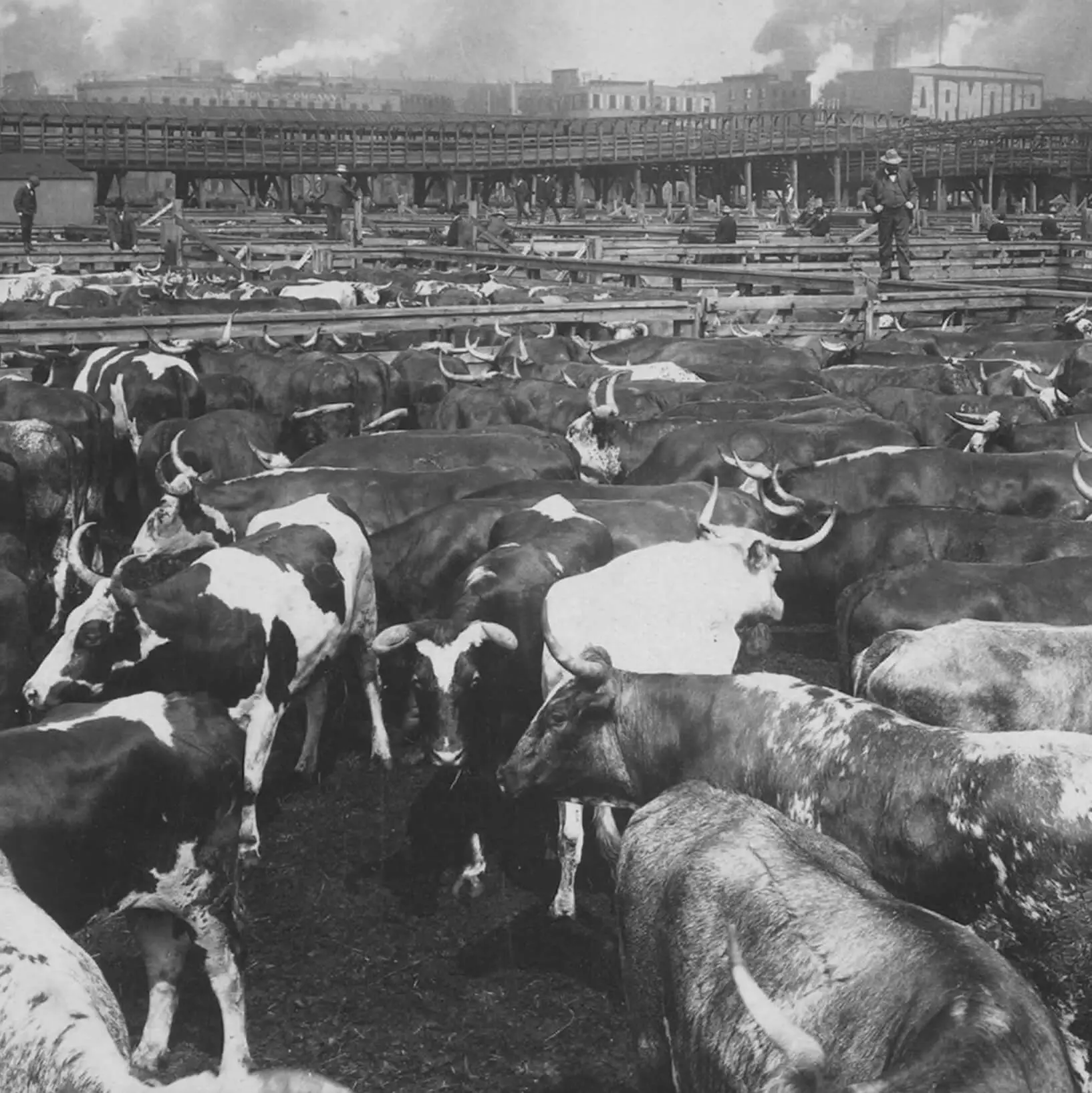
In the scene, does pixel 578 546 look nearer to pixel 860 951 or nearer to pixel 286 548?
pixel 286 548

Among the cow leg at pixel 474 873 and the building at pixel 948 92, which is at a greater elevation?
the building at pixel 948 92

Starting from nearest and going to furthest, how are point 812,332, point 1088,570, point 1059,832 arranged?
point 1059,832 < point 1088,570 < point 812,332

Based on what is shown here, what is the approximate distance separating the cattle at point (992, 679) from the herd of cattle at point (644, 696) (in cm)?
1

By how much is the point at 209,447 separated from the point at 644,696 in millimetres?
6497

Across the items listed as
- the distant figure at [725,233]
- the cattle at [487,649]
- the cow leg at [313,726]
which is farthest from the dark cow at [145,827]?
the distant figure at [725,233]

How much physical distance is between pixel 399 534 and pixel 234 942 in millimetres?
3593

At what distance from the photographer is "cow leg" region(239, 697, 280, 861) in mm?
6750

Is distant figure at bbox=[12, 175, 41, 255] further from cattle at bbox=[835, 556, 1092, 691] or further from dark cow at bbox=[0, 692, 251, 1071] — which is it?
dark cow at bbox=[0, 692, 251, 1071]

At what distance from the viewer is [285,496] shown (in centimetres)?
916

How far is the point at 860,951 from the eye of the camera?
3.62 metres

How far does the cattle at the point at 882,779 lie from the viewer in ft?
14.8

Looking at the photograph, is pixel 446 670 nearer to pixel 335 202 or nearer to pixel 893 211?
pixel 893 211

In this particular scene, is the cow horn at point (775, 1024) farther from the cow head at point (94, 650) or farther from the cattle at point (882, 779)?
the cow head at point (94, 650)

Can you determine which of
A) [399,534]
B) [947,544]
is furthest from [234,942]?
[947,544]
